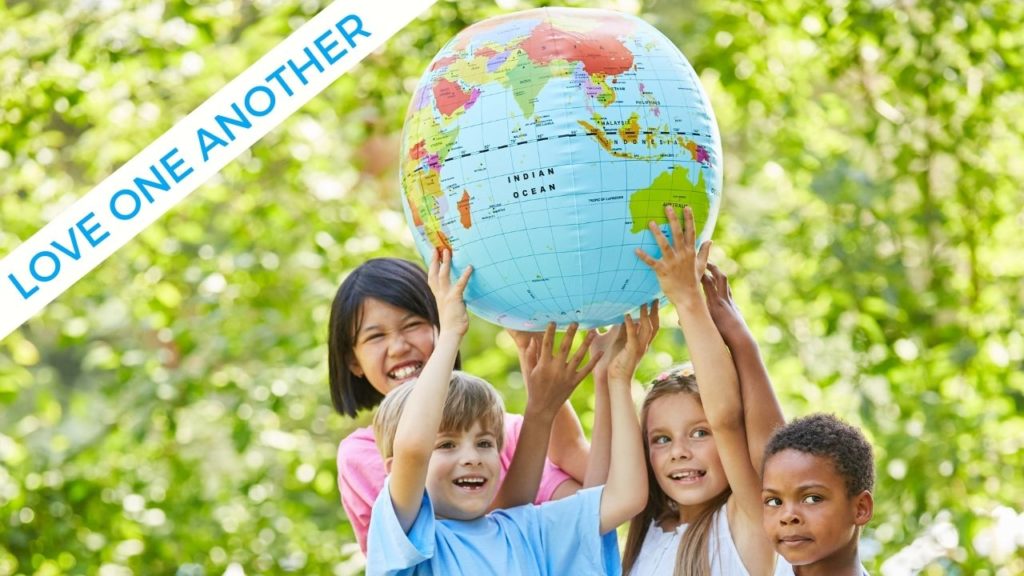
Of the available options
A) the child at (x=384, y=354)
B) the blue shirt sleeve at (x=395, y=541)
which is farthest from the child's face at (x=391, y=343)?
the blue shirt sleeve at (x=395, y=541)

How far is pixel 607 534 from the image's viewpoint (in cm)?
310

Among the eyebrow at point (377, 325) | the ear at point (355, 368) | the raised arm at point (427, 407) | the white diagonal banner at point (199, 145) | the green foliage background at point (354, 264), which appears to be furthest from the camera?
the green foliage background at point (354, 264)

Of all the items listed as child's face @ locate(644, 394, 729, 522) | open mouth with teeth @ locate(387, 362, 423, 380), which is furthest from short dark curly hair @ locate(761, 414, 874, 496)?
open mouth with teeth @ locate(387, 362, 423, 380)

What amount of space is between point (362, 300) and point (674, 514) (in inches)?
39.3

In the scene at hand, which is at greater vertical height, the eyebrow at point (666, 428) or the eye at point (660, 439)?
the eyebrow at point (666, 428)

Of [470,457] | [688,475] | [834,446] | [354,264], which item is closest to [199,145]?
[354,264]

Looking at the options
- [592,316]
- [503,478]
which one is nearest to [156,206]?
[503,478]

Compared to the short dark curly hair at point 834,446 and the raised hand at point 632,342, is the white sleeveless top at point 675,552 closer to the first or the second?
the short dark curly hair at point 834,446

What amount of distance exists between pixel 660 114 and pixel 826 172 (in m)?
3.28

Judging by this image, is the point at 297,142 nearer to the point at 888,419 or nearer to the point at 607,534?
the point at 888,419

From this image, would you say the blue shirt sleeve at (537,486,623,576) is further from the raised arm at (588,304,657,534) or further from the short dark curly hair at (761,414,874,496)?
the short dark curly hair at (761,414,874,496)

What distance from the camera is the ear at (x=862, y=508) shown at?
→ 107 inches

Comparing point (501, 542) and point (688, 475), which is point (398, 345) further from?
point (688, 475)

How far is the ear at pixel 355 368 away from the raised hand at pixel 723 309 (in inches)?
41.4
